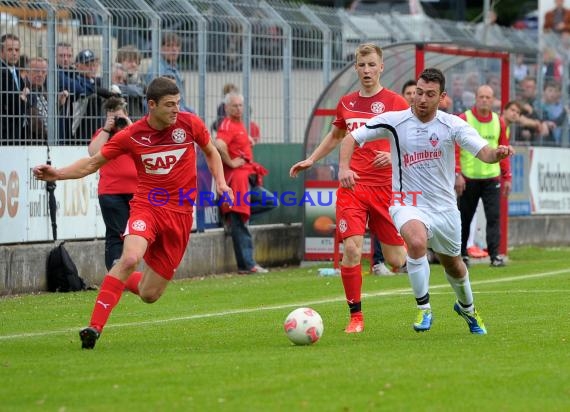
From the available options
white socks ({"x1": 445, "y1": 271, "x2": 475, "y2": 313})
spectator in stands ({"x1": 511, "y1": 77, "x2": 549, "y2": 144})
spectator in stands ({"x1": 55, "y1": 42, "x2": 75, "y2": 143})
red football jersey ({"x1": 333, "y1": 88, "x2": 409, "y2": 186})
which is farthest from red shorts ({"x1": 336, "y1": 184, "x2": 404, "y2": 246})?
spectator in stands ({"x1": 511, "y1": 77, "x2": 549, "y2": 144})

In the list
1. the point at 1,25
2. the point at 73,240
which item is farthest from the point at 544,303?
the point at 1,25

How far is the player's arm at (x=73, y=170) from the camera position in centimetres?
1083

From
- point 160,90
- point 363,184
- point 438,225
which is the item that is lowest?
point 438,225

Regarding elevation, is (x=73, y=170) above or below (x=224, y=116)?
below

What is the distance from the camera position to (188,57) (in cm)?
1995

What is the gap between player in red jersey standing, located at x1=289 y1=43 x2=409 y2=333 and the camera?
12273 mm

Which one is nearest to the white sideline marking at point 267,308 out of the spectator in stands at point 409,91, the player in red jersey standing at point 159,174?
the player in red jersey standing at point 159,174

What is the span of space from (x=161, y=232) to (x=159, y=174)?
0.48m

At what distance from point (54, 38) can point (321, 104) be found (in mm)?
4773

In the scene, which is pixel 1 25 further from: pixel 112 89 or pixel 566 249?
pixel 566 249

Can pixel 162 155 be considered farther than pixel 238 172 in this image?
No

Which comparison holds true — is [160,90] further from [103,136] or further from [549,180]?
[549,180]

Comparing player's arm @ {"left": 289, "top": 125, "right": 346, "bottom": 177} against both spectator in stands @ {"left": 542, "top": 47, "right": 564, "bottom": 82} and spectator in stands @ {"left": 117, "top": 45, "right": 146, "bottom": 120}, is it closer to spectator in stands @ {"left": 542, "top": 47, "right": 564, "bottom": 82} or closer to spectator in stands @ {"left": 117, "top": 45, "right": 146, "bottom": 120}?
spectator in stands @ {"left": 117, "top": 45, "right": 146, "bottom": 120}

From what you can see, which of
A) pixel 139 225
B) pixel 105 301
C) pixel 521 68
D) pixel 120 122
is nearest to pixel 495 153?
pixel 139 225
